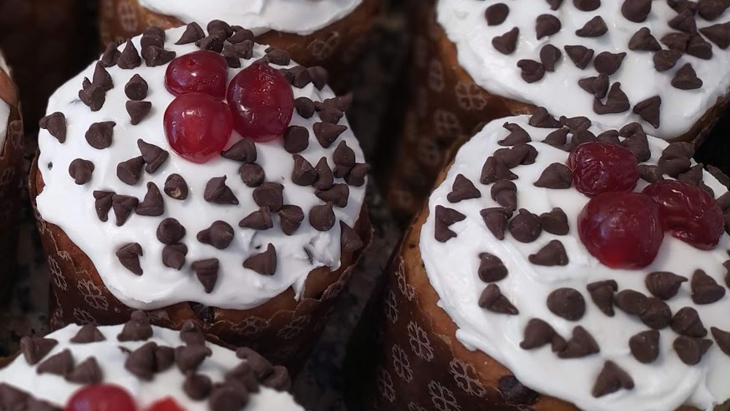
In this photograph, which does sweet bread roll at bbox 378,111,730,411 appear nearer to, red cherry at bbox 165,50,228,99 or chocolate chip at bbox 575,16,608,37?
chocolate chip at bbox 575,16,608,37

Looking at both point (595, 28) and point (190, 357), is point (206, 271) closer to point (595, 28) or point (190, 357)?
point (190, 357)

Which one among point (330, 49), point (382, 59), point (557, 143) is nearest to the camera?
point (557, 143)

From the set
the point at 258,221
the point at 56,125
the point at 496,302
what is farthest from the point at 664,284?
the point at 56,125

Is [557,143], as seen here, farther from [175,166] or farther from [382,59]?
[382,59]

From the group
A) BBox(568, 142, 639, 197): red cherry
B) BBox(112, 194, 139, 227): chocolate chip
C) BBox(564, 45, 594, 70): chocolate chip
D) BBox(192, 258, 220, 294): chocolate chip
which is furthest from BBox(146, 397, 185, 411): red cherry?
BBox(564, 45, 594, 70): chocolate chip

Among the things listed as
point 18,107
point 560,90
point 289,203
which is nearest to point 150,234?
point 289,203
